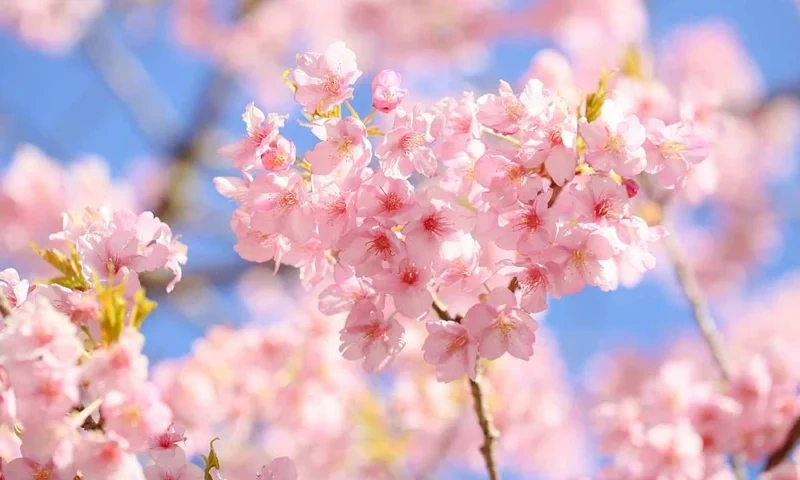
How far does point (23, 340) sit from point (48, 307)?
59 millimetres

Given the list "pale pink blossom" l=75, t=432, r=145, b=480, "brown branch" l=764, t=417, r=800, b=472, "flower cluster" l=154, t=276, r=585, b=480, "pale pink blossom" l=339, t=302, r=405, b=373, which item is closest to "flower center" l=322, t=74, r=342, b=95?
"pale pink blossom" l=339, t=302, r=405, b=373

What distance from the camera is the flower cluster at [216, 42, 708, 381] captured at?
121 cm

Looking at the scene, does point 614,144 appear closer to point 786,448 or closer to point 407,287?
point 407,287

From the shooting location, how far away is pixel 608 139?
4.04ft

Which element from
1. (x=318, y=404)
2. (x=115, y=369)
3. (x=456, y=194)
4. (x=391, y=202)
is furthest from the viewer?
(x=318, y=404)

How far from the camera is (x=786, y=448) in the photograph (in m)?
1.84

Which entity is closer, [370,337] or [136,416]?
[136,416]

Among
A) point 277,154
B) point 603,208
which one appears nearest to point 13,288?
point 277,154

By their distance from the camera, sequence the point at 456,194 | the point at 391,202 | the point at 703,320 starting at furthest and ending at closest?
the point at 703,320 → the point at 456,194 → the point at 391,202

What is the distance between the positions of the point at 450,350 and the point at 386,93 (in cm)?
42

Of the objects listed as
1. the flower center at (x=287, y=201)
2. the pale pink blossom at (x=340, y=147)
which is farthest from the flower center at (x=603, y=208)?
the flower center at (x=287, y=201)

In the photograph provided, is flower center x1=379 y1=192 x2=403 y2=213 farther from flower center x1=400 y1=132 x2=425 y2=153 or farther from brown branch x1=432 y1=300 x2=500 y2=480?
brown branch x1=432 y1=300 x2=500 y2=480

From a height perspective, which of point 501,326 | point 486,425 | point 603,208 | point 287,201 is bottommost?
point 486,425

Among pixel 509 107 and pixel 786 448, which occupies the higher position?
pixel 509 107
